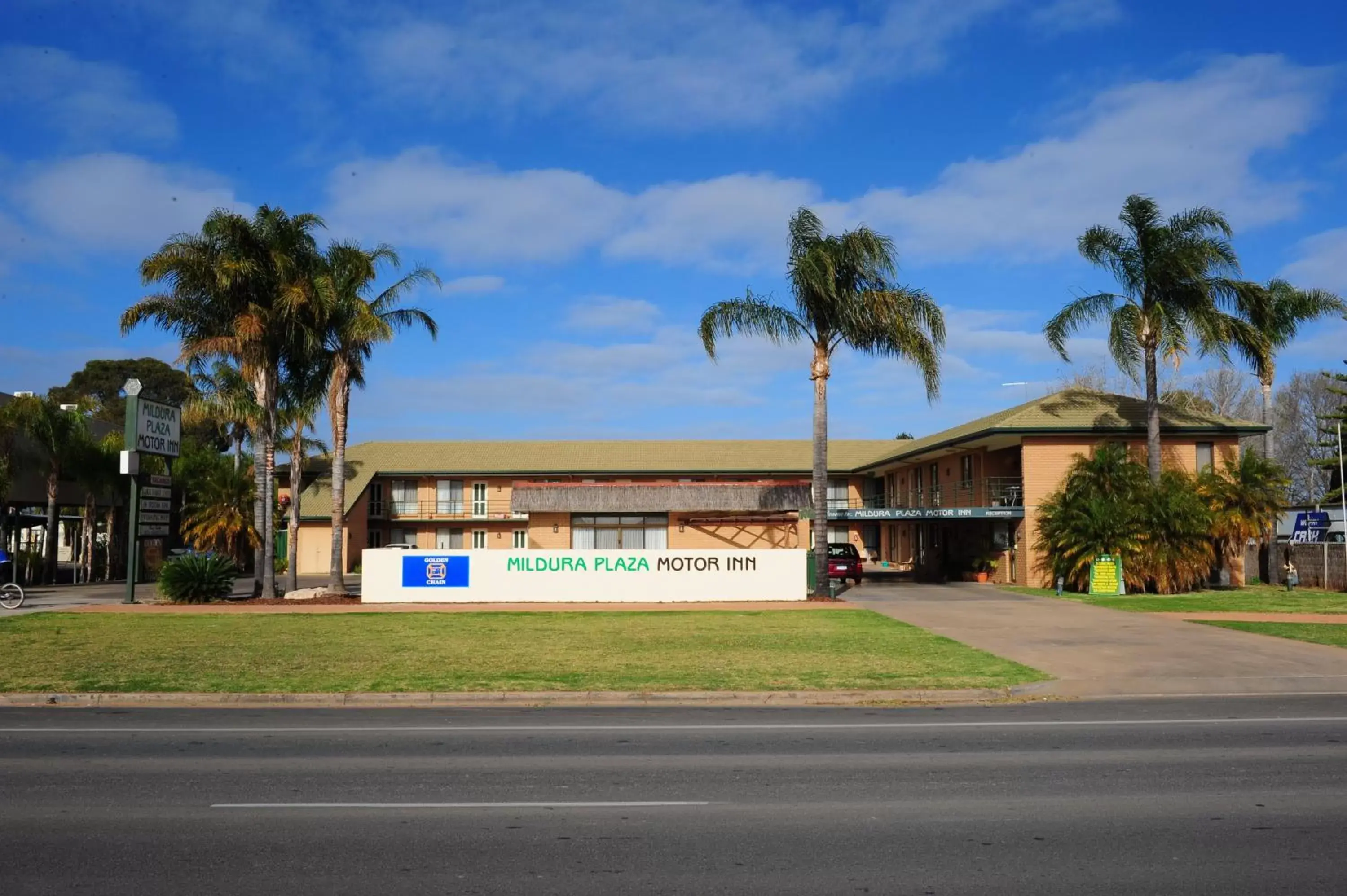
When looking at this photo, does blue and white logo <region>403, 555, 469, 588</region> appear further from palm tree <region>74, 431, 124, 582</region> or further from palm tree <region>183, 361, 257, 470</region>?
palm tree <region>74, 431, 124, 582</region>

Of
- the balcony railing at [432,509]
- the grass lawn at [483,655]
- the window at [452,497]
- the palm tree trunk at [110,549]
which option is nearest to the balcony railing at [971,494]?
the grass lawn at [483,655]

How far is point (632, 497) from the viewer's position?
156ft

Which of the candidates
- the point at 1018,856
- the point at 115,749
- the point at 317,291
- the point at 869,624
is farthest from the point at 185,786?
the point at 317,291

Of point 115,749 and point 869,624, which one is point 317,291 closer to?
point 869,624

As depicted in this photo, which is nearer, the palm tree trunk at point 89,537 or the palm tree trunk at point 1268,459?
the palm tree trunk at point 1268,459

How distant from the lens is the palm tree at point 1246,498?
3559 cm

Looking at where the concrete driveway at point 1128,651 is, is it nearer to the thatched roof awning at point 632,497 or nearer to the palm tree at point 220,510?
the thatched roof awning at point 632,497

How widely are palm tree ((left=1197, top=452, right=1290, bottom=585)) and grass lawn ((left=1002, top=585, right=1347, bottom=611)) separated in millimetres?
2002

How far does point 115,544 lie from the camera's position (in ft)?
152

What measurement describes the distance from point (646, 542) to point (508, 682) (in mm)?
37448

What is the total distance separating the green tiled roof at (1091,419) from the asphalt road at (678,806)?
25953 mm

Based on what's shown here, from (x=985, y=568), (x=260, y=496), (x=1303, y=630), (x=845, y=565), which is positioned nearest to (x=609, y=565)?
(x=260, y=496)

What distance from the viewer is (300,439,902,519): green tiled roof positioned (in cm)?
5712

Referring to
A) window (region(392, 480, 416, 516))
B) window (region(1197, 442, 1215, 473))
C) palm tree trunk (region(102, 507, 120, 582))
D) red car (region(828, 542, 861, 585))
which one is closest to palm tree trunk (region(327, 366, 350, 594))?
red car (region(828, 542, 861, 585))
